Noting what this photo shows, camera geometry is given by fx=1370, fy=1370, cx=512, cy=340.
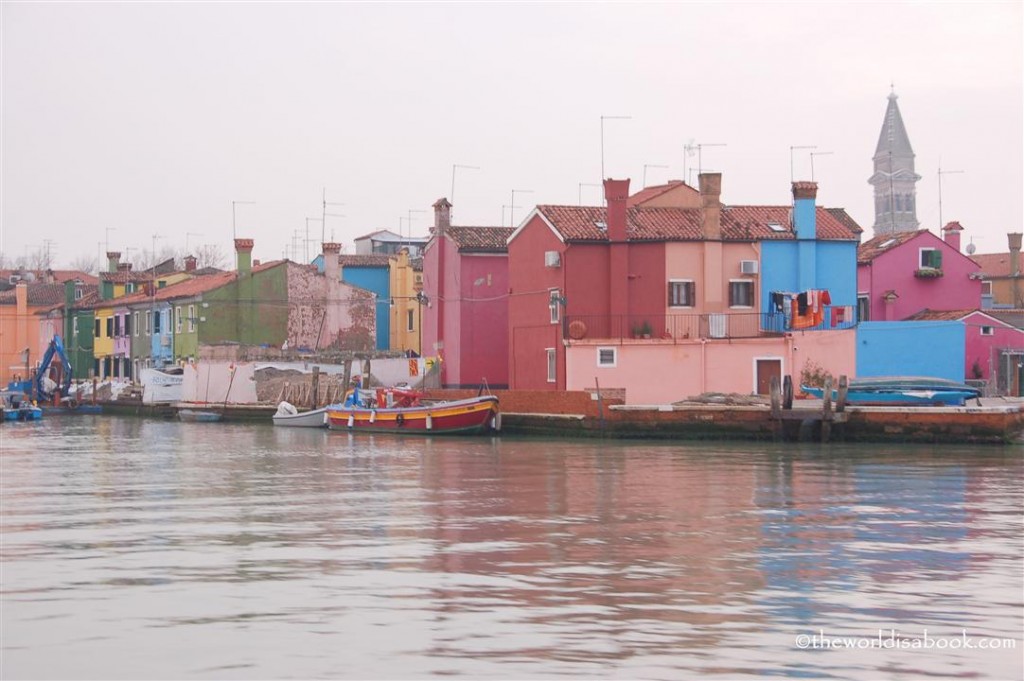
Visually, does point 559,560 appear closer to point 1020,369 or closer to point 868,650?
point 868,650

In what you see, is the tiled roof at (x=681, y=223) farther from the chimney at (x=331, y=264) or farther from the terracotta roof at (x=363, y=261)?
the terracotta roof at (x=363, y=261)

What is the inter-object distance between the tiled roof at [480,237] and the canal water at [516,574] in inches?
990

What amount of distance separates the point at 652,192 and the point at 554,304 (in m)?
7.94

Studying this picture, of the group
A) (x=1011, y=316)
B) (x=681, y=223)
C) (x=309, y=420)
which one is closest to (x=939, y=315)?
(x=1011, y=316)

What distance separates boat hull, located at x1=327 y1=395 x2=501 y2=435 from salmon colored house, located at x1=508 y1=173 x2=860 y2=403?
9.85ft

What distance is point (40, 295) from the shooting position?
94.5 metres

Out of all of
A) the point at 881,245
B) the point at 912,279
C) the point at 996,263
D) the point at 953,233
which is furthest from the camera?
the point at 996,263

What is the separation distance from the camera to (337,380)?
194 ft

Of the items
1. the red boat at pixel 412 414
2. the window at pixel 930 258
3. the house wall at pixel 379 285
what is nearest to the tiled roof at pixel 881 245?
the window at pixel 930 258

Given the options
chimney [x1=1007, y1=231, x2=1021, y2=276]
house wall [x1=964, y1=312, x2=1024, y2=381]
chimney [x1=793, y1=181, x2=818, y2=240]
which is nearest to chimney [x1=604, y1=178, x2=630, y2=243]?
chimney [x1=793, y1=181, x2=818, y2=240]

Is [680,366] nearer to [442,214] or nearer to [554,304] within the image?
[554,304]

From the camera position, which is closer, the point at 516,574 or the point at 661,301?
the point at 516,574

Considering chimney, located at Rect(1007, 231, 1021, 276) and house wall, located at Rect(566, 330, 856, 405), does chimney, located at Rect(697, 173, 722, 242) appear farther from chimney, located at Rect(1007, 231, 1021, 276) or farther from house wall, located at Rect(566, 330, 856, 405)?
chimney, located at Rect(1007, 231, 1021, 276)

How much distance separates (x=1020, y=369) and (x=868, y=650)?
44910mm
